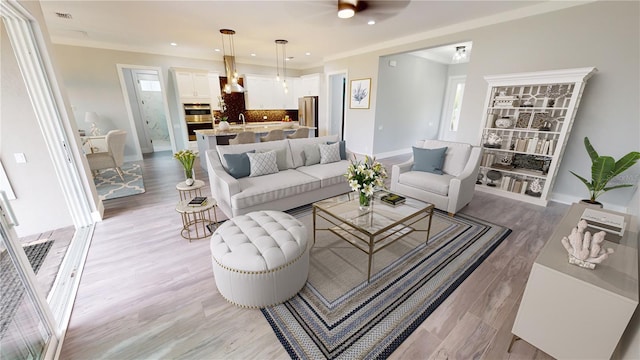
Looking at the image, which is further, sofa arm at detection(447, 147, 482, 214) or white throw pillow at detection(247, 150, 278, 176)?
white throw pillow at detection(247, 150, 278, 176)

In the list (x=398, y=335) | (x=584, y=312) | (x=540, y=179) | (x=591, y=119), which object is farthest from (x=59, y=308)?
(x=591, y=119)

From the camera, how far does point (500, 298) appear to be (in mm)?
1896

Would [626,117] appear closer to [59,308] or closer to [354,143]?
[354,143]

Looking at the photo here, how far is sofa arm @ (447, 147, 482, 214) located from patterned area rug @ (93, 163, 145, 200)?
15.9 ft

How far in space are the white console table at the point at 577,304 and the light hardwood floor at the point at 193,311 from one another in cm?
24

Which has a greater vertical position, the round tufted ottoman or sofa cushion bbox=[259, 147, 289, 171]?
sofa cushion bbox=[259, 147, 289, 171]

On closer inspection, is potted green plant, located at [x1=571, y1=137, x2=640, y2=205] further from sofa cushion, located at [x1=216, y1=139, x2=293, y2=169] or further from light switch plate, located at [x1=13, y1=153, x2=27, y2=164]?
light switch plate, located at [x1=13, y1=153, x2=27, y2=164]

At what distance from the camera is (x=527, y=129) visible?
11.9 feet

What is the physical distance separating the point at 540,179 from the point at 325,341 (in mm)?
4037

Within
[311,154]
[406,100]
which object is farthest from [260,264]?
[406,100]

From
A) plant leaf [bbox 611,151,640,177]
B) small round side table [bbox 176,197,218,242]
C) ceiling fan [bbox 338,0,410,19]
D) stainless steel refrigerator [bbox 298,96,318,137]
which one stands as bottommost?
small round side table [bbox 176,197,218,242]

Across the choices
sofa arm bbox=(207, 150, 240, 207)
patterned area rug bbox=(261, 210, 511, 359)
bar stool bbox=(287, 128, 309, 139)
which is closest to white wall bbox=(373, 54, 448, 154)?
bar stool bbox=(287, 128, 309, 139)

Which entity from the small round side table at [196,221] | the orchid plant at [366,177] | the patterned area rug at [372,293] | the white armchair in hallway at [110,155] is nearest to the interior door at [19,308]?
the small round side table at [196,221]

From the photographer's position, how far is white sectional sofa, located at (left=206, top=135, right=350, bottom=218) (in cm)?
280
